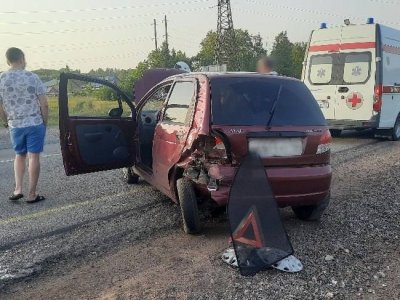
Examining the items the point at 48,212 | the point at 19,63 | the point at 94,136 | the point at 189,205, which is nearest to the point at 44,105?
the point at 19,63

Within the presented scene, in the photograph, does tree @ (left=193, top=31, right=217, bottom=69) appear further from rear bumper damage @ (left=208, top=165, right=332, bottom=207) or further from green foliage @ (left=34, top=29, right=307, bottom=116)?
rear bumper damage @ (left=208, top=165, right=332, bottom=207)

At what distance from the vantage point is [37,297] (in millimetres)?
3404

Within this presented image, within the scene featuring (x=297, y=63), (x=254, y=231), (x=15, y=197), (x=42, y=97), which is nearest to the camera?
(x=254, y=231)

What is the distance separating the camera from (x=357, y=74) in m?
11.3

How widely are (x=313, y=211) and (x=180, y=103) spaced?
6.12ft

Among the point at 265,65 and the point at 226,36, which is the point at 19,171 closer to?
A: the point at 265,65

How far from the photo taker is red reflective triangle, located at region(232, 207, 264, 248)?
3964 mm

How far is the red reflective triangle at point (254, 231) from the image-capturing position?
3.96 m

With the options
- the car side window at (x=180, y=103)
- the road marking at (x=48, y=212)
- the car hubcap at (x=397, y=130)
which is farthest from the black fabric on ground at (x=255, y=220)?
the car hubcap at (x=397, y=130)

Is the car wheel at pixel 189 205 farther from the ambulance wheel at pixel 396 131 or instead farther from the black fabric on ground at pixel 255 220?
the ambulance wheel at pixel 396 131

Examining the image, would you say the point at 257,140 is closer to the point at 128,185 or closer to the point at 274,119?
the point at 274,119

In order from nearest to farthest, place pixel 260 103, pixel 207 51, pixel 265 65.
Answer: pixel 260 103 → pixel 265 65 → pixel 207 51

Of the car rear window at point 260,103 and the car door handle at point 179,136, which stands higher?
the car rear window at point 260,103

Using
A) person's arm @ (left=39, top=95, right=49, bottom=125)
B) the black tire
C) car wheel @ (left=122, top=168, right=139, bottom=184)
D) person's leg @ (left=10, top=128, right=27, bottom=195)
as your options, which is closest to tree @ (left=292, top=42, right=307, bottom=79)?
the black tire
